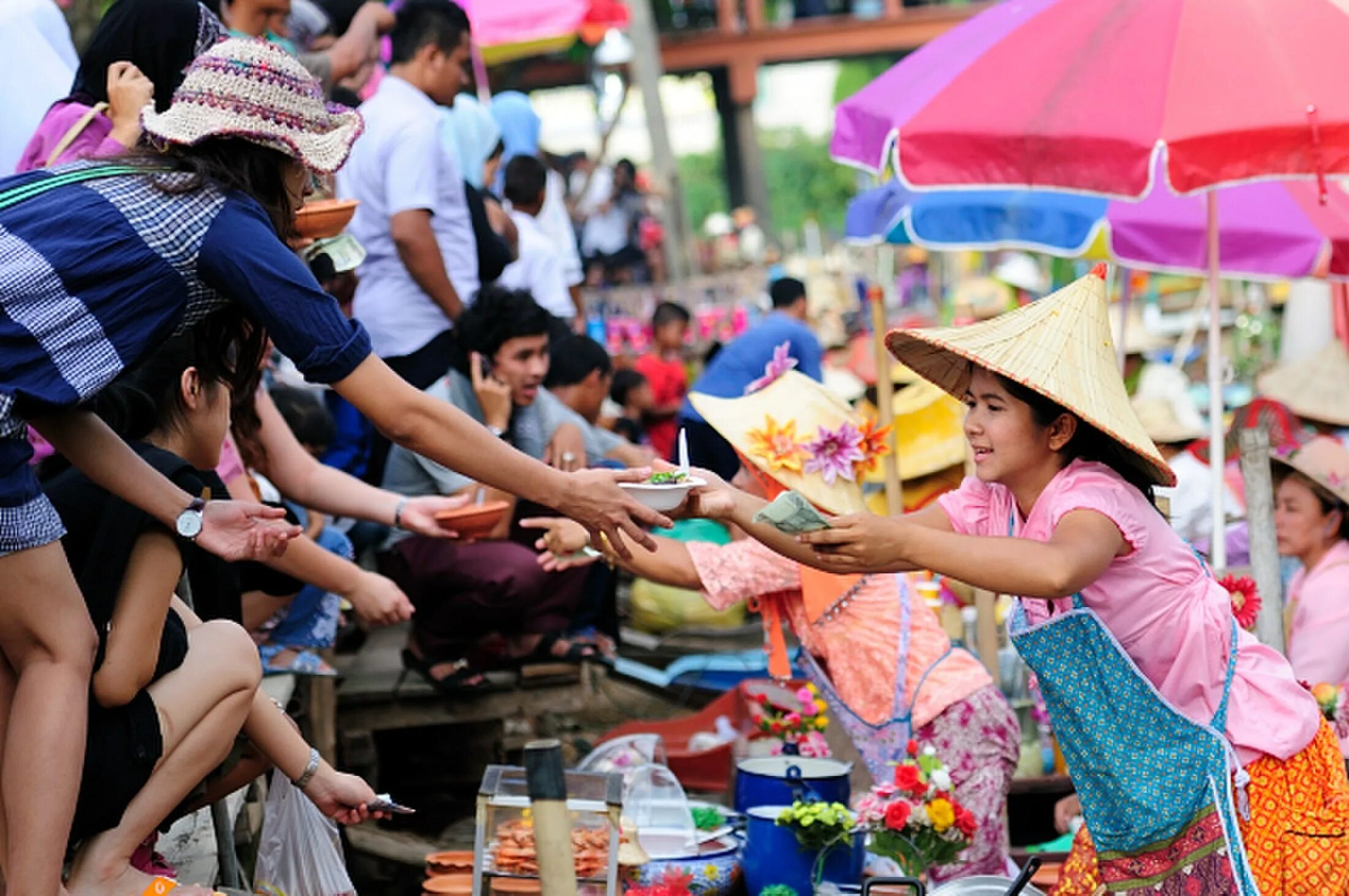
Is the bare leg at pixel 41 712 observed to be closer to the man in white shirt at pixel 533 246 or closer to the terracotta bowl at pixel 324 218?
the terracotta bowl at pixel 324 218

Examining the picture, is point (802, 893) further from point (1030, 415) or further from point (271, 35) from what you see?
point (271, 35)

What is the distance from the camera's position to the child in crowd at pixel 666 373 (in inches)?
362

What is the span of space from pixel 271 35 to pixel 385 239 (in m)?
0.84

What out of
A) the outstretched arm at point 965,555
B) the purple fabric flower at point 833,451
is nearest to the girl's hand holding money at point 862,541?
the outstretched arm at point 965,555

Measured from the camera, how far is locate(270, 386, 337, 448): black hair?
5.49 meters

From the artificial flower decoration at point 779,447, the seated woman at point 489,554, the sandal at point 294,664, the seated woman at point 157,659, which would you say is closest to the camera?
the seated woman at point 157,659

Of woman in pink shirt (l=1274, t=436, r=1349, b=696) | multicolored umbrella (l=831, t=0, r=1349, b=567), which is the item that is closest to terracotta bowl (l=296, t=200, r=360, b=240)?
multicolored umbrella (l=831, t=0, r=1349, b=567)

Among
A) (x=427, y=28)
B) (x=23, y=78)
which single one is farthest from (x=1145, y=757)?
(x=427, y=28)

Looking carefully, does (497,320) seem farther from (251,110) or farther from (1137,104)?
(251,110)

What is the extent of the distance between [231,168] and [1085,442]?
67.3 inches

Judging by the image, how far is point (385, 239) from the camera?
6.21 metres

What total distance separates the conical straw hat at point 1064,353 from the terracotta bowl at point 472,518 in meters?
1.52

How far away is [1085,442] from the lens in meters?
3.28

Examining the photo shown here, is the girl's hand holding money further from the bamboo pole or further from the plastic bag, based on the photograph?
the bamboo pole
